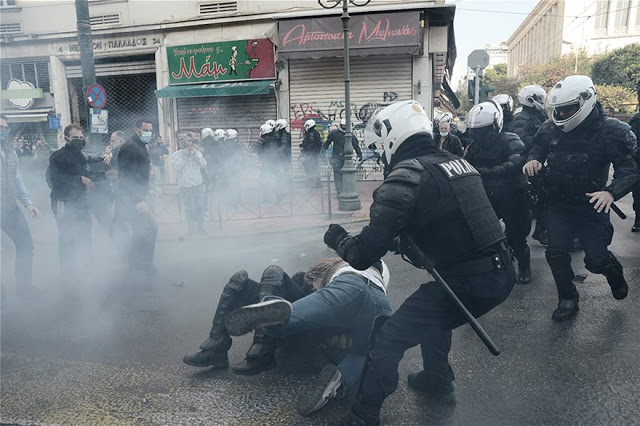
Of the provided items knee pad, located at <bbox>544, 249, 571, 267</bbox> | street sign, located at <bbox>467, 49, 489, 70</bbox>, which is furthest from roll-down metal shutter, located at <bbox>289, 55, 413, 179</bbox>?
knee pad, located at <bbox>544, 249, 571, 267</bbox>

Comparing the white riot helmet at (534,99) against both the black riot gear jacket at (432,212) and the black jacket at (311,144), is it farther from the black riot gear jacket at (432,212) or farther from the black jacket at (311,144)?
the black jacket at (311,144)

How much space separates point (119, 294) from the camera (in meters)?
5.30

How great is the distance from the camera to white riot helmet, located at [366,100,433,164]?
264 centimetres

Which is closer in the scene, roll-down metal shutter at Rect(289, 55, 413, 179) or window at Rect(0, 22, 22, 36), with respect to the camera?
roll-down metal shutter at Rect(289, 55, 413, 179)

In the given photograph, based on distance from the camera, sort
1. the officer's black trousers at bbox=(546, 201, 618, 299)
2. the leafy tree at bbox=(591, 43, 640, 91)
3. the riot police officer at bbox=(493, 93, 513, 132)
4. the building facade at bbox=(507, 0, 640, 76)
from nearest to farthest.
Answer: the officer's black trousers at bbox=(546, 201, 618, 299), the riot police officer at bbox=(493, 93, 513, 132), the leafy tree at bbox=(591, 43, 640, 91), the building facade at bbox=(507, 0, 640, 76)

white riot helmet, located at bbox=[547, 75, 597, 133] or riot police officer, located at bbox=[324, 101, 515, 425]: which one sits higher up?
white riot helmet, located at bbox=[547, 75, 597, 133]

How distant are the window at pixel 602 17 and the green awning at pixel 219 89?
6028cm

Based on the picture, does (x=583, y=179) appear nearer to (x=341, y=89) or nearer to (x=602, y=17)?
(x=341, y=89)

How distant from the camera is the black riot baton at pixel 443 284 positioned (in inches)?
98.0

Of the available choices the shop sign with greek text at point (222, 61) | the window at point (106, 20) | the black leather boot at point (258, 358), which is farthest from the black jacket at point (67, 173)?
the window at point (106, 20)

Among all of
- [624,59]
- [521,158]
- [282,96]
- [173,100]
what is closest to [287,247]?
[521,158]

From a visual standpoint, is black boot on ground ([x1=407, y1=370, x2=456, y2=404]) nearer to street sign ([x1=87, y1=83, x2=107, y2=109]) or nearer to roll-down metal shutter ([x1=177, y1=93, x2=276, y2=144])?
street sign ([x1=87, y1=83, x2=107, y2=109])

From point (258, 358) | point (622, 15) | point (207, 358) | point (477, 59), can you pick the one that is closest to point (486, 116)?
point (258, 358)

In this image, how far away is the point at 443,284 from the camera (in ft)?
8.18
